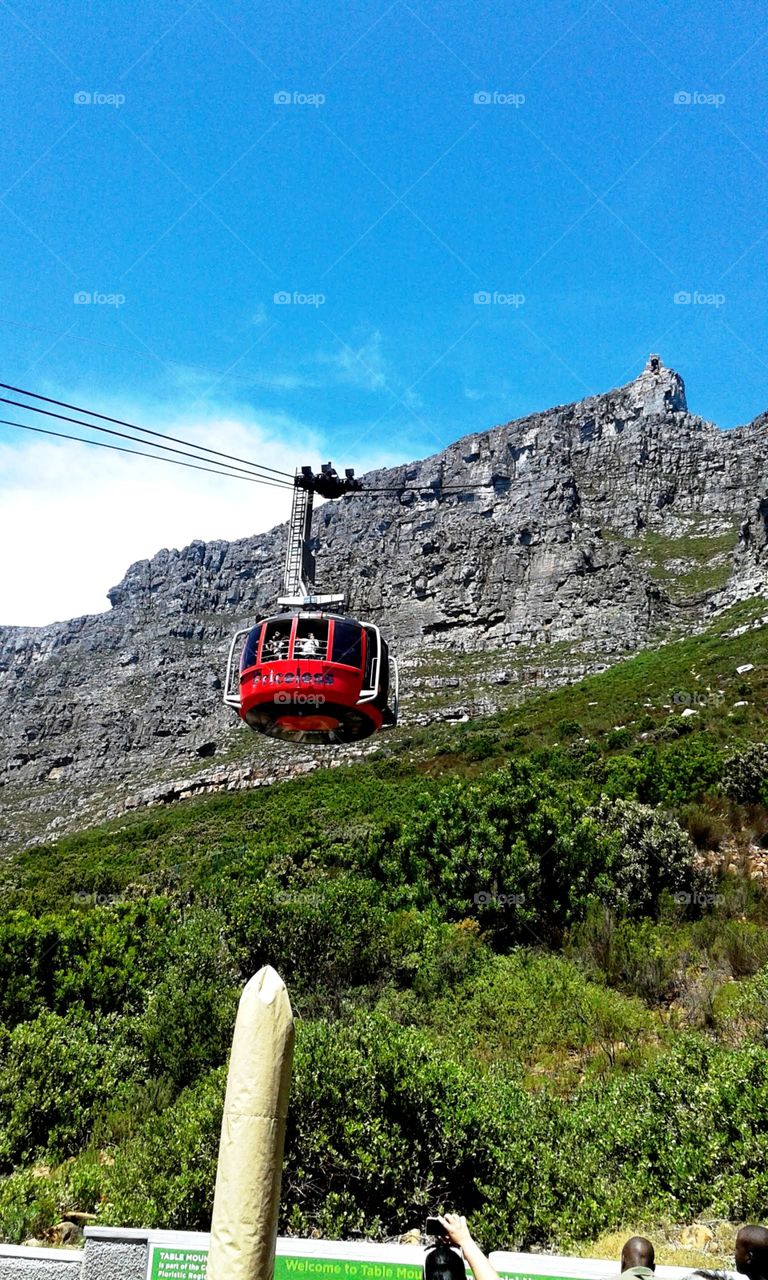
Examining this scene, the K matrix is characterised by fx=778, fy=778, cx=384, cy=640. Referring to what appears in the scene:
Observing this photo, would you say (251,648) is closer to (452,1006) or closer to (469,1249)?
(452,1006)

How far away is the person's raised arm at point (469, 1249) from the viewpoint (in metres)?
3.48

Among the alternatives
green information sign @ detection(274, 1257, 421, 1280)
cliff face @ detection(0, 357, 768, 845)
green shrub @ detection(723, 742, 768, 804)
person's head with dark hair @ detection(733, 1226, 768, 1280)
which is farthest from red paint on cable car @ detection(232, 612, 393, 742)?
cliff face @ detection(0, 357, 768, 845)

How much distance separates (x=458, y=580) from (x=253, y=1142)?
297 feet

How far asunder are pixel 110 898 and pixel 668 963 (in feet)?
70.7

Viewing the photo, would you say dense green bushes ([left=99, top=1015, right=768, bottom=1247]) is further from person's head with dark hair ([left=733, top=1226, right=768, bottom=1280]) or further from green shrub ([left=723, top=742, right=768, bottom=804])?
green shrub ([left=723, top=742, right=768, bottom=804])

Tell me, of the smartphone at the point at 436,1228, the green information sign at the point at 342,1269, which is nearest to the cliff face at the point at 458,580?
the green information sign at the point at 342,1269

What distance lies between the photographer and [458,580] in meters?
93.2

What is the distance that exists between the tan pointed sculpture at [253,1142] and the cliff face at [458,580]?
59.7m

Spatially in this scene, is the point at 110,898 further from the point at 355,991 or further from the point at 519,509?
the point at 519,509

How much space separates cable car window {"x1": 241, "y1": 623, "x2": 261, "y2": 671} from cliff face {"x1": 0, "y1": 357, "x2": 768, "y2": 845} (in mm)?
51538

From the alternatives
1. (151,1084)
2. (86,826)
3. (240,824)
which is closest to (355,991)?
(151,1084)

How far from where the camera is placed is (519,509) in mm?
96812

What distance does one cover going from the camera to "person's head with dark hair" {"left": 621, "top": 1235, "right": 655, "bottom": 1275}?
→ 410 cm

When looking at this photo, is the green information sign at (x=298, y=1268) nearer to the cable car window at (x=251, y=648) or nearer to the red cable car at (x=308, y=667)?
the red cable car at (x=308, y=667)
